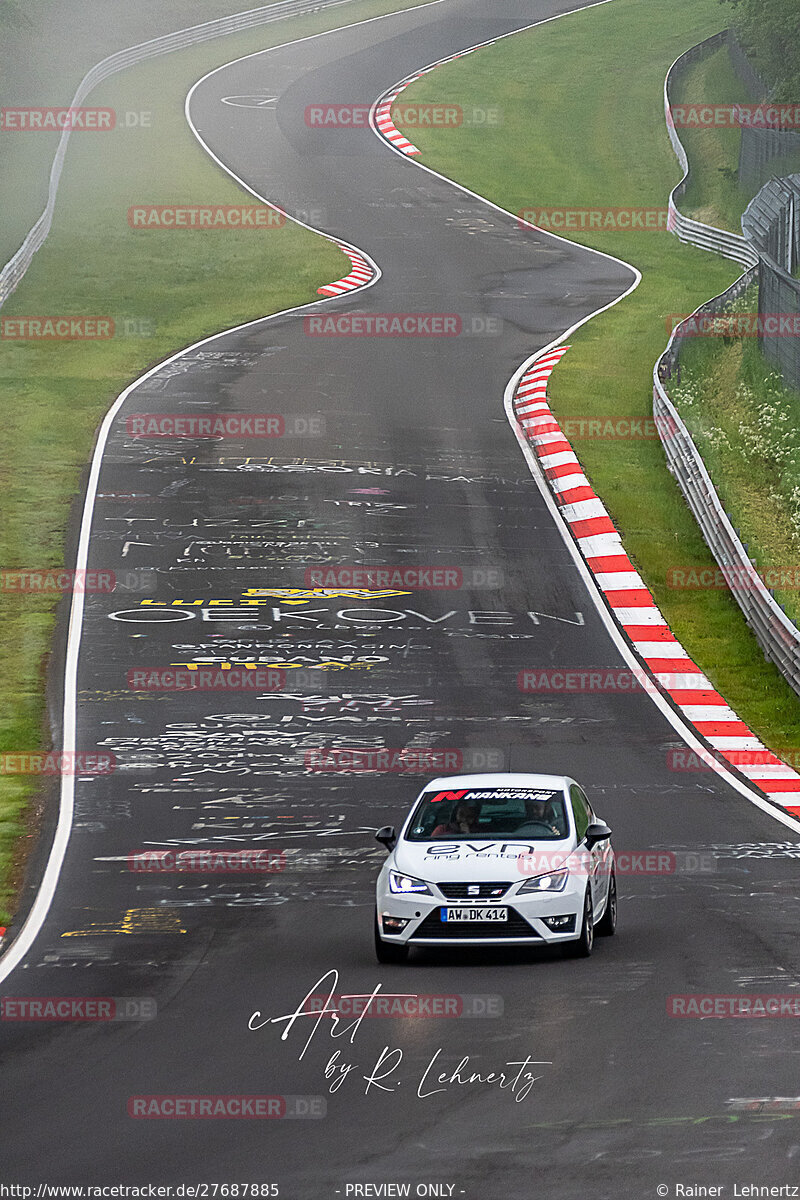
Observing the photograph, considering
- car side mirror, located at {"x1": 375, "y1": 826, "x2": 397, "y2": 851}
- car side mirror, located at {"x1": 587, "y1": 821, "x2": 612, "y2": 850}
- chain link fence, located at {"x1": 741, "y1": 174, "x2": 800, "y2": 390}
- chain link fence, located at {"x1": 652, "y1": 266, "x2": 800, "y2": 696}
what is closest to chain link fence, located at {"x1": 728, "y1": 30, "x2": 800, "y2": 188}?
chain link fence, located at {"x1": 741, "y1": 174, "x2": 800, "y2": 390}

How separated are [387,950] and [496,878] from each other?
978 mm

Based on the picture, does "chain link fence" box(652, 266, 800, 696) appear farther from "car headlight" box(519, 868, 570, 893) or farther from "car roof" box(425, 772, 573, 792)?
"car headlight" box(519, 868, 570, 893)

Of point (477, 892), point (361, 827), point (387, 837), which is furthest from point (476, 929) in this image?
point (361, 827)

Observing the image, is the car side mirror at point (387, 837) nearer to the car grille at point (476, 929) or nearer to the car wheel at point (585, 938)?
the car grille at point (476, 929)

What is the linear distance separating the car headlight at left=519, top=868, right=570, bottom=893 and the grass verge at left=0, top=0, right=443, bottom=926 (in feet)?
16.5

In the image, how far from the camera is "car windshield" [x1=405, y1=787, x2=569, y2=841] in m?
13.2

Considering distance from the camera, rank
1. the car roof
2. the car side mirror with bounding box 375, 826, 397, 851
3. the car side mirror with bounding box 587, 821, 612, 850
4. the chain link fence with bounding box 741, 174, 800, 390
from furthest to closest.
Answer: the chain link fence with bounding box 741, 174, 800, 390
the car roof
the car side mirror with bounding box 375, 826, 397, 851
the car side mirror with bounding box 587, 821, 612, 850

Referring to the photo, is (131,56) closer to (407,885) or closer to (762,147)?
(762,147)

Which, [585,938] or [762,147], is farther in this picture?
[762,147]

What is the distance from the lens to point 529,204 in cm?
5484

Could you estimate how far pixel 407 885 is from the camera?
12492 millimetres

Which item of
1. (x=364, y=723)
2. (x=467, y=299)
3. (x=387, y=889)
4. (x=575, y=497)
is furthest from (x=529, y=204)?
(x=387, y=889)

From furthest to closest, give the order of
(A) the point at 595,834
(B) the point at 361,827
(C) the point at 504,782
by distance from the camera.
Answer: (B) the point at 361,827, (C) the point at 504,782, (A) the point at 595,834

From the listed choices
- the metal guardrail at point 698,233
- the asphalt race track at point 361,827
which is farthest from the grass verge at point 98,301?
the metal guardrail at point 698,233
